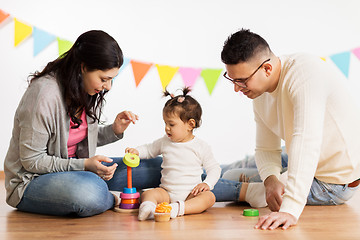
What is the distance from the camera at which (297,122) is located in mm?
1485

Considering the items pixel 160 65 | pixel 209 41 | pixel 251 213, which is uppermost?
pixel 209 41

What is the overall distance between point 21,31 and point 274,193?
237cm

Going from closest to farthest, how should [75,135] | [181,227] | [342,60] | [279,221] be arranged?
[279,221] → [181,227] → [75,135] → [342,60]

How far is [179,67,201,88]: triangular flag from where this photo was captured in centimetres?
342

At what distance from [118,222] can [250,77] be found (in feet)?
2.27

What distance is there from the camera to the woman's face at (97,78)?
1721 mm

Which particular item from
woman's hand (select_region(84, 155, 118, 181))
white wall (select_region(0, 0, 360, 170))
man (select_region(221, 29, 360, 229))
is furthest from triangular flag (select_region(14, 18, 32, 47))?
man (select_region(221, 29, 360, 229))

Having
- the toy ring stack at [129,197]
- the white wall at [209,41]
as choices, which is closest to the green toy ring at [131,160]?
the toy ring stack at [129,197]

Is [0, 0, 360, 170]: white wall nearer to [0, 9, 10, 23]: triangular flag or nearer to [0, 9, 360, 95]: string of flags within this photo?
[0, 9, 360, 95]: string of flags

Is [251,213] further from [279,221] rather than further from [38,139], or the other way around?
[38,139]

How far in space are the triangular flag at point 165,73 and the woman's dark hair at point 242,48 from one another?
179cm

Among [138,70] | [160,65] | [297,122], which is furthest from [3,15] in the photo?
[297,122]

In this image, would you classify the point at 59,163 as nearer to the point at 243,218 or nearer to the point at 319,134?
the point at 243,218

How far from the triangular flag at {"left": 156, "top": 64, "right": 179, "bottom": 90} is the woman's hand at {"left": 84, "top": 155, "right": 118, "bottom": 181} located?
1735mm
